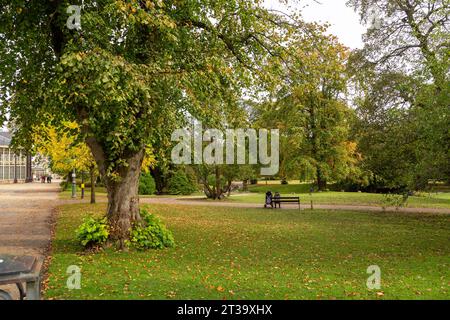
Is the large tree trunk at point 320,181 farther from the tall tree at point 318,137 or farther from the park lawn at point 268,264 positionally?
the park lawn at point 268,264

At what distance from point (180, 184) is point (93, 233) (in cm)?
2993

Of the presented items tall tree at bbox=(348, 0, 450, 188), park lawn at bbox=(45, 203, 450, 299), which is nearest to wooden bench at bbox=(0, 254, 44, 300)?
park lawn at bbox=(45, 203, 450, 299)

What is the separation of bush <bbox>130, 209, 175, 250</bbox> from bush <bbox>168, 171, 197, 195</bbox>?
94.4 feet

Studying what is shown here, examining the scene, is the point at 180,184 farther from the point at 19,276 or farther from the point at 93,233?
the point at 19,276

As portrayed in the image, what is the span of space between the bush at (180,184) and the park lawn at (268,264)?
2416cm

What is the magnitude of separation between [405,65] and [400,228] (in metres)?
9.80

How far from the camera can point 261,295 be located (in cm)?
663

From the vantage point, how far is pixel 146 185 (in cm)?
4044

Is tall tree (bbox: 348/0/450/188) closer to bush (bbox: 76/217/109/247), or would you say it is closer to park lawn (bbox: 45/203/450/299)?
park lawn (bbox: 45/203/450/299)

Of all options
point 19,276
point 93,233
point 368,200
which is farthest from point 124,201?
point 368,200

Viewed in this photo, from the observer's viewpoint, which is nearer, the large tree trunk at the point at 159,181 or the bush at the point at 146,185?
the bush at the point at 146,185

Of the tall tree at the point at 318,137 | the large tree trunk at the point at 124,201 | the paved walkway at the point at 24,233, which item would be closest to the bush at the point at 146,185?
the tall tree at the point at 318,137

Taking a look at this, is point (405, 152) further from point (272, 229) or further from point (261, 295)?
point (261, 295)

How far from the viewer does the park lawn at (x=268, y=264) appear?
6.86 meters
